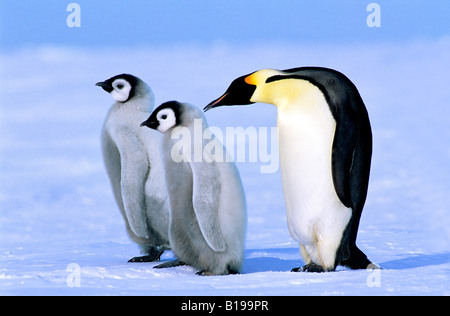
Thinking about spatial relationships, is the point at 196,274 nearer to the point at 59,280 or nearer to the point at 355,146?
the point at 59,280

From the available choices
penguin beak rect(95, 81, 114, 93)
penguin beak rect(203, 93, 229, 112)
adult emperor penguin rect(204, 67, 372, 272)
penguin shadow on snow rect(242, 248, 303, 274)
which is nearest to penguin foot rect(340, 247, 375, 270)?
adult emperor penguin rect(204, 67, 372, 272)

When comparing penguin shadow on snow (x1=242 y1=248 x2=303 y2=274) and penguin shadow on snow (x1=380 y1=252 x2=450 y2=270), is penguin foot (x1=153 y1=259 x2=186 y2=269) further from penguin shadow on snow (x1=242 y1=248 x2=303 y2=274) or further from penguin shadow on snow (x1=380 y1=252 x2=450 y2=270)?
penguin shadow on snow (x1=380 y1=252 x2=450 y2=270)

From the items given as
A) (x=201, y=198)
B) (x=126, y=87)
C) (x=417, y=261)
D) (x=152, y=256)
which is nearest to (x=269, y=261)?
(x=152, y=256)

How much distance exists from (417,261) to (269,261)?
734 mm

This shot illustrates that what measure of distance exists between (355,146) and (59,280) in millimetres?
1412

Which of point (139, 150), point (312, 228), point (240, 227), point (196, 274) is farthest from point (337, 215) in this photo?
point (139, 150)

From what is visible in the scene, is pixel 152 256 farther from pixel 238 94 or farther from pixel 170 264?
pixel 238 94

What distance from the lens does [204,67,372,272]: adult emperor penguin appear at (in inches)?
139

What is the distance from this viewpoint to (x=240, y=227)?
11.8 ft

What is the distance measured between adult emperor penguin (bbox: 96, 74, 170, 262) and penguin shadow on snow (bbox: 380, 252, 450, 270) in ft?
3.66

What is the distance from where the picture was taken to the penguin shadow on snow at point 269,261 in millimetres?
Answer: 3940

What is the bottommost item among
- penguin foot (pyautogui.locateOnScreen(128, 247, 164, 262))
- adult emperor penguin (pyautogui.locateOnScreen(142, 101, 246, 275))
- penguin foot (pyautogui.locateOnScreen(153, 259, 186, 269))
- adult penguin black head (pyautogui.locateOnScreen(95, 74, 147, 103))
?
penguin foot (pyautogui.locateOnScreen(128, 247, 164, 262))

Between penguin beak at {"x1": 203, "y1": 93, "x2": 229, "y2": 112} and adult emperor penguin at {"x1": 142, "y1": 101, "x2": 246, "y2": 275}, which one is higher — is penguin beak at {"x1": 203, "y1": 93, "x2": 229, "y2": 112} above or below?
above

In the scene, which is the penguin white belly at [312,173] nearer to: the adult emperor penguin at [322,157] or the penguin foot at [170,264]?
the adult emperor penguin at [322,157]
